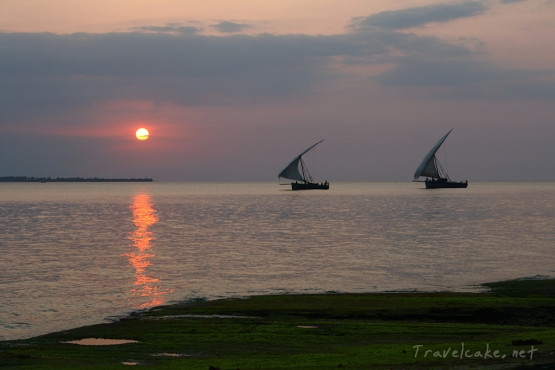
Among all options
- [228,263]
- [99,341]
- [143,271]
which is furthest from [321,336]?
[228,263]

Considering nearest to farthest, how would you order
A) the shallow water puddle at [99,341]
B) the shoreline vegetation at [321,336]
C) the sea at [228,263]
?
the shoreline vegetation at [321,336], the shallow water puddle at [99,341], the sea at [228,263]

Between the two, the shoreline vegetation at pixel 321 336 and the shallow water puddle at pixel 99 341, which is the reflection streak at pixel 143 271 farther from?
Result: the shallow water puddle at pixel 99 341

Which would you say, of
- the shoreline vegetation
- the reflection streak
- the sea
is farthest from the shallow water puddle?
the reflection streak

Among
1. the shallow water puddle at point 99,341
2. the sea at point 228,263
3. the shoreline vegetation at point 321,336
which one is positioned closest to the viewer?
the shoreline vegetation at point 321,336

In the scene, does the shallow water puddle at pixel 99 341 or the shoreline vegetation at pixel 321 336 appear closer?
the shoreline vegetation at pixel 321 336

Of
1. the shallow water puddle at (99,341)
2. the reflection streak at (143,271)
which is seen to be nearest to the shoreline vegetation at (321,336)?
the shallow water puddle at (99,341)

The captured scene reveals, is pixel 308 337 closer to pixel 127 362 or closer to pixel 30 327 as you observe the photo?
pixel 127 362

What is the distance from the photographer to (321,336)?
22.6 meters

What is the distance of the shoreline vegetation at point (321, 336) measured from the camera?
17719mm

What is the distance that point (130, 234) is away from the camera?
81500 mm

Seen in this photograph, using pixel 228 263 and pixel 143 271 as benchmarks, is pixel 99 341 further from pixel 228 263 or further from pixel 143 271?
pixel 228 263

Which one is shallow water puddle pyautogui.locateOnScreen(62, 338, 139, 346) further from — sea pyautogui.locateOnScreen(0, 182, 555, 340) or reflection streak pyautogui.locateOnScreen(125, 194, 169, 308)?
reflection streak pyautogui.locateOnScreen(125, 194, 169, 308)

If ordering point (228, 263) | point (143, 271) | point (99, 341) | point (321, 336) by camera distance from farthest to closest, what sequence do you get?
1. point (228, 263)
2. point (143, 271)
3. point (99, 341)
4. point (321, 336)

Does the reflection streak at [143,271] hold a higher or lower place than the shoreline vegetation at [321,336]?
lower
